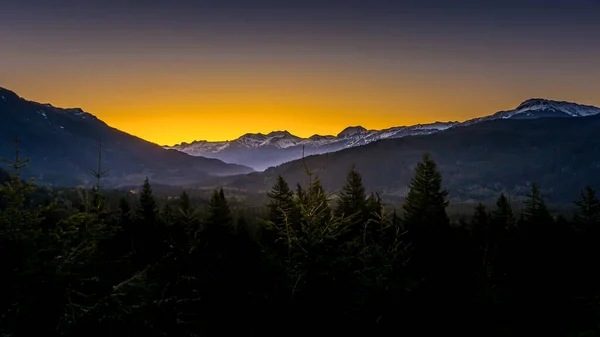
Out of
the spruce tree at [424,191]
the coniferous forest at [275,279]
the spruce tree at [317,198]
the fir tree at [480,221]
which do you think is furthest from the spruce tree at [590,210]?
the spruce tree at [317,198]

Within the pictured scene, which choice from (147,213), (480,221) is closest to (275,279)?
(147,213)

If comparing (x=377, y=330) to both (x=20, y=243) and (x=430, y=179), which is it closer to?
(x=20, y=243)

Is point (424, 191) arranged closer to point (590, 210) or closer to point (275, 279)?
point (590, 210)

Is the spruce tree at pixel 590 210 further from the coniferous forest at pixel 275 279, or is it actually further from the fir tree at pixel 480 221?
the coniferous forest at pixel 275 279

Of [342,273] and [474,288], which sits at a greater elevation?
[342,273]

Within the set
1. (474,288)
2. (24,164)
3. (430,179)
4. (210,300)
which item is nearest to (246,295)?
(210,300)

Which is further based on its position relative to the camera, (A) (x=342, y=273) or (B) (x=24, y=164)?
(A) (x=342, y=273)

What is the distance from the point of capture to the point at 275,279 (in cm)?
1521

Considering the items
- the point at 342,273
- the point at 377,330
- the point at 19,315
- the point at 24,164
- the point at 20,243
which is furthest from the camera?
the point at 377,330

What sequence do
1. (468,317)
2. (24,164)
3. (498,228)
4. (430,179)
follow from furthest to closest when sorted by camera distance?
1. (498,228)
2. (430,179)
3. (468,317)
4. (24,164)

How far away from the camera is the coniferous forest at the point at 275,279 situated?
872 cm

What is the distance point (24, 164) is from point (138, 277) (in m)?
4.03

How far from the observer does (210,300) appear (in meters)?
22.9

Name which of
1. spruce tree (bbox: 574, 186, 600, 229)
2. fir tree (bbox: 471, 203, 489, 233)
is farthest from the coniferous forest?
fir tree (bbox: 471, 203, 489, 233)
